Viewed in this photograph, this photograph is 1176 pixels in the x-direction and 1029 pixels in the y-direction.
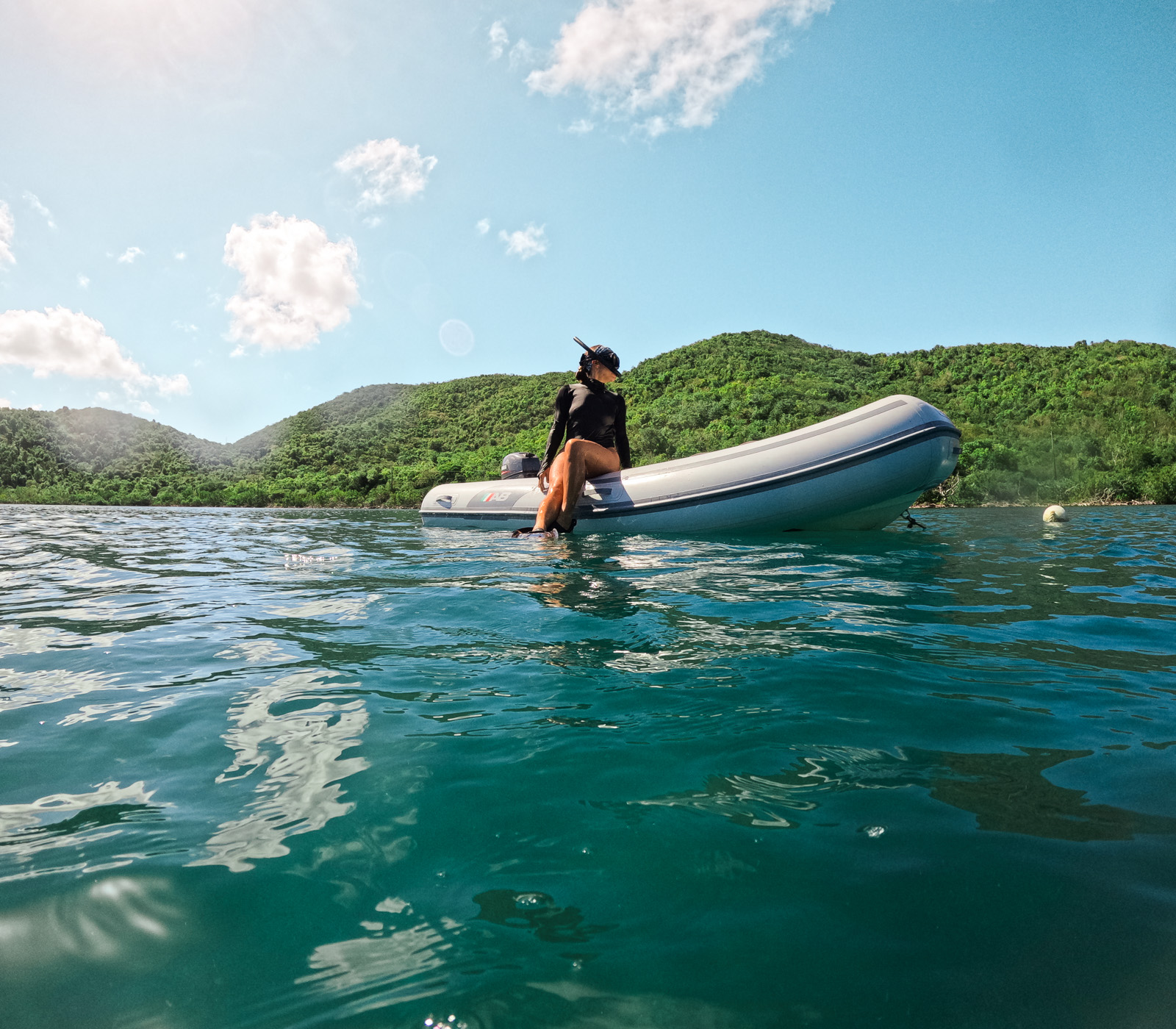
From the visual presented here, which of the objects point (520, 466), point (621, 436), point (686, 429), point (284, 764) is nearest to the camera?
point (284, 764)

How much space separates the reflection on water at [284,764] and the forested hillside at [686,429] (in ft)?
61.8

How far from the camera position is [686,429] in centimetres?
2888

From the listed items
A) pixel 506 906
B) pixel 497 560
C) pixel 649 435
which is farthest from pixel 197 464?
pixel 506 906

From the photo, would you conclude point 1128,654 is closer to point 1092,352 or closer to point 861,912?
point 861,912

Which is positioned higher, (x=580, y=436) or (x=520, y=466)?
(x=580, y=436)

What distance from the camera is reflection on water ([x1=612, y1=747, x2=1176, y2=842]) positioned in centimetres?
101

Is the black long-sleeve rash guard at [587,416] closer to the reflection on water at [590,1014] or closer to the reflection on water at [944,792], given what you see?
the reflection on water at [944,792]

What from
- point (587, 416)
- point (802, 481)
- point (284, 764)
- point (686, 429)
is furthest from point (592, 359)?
point (686, 429)

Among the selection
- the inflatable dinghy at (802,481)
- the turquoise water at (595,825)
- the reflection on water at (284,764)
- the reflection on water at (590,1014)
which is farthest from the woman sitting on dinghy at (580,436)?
the reflection on water at (590,1014)

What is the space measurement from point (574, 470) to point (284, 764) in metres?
4.62

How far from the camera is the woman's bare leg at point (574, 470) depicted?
19.0 feet

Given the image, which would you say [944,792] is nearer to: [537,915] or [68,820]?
[537,915]

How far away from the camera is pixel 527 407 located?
4450 centimetres

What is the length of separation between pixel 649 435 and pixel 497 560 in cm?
2283
